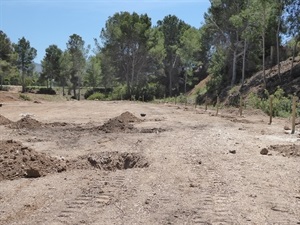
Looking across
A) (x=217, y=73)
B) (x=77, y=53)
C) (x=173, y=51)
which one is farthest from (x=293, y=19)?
(x=77, y=53)

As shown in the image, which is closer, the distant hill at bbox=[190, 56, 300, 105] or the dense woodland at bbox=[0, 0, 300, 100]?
the distant hill at bbox=[190, 56, 300, 105]

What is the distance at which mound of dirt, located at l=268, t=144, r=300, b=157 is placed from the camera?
33.3 feet

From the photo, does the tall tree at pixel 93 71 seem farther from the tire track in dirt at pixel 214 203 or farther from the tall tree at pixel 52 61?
the tire track in dirt at pixel 214 203

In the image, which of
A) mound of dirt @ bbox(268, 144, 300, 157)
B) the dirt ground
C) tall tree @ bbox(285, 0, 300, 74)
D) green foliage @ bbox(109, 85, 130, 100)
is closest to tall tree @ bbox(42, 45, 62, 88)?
green foliage @ bbox(109, 85, 130, 100)

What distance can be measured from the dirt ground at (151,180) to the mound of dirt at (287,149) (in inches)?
1.0

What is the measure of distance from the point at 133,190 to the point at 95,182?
35.7 inches

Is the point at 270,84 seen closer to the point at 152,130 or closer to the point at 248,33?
the point at 248,33

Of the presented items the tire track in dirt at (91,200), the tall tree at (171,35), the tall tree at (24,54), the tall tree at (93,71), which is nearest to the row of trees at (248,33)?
the tall tree at (171,35)

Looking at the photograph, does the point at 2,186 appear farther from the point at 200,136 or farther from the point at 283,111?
the point at 283,111

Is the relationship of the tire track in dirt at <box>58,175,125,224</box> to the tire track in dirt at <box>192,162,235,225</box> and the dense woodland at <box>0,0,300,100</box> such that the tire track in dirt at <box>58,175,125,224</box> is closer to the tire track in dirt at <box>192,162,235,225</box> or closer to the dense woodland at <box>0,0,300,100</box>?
the tire track in dirt at <box>192,162,235,225</box>

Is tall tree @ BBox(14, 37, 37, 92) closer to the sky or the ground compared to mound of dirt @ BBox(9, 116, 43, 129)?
closer to the sky

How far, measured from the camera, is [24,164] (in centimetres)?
825

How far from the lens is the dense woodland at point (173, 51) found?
113 ft

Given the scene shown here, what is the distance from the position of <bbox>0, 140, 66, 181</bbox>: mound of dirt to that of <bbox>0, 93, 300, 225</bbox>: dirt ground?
0.06ft
